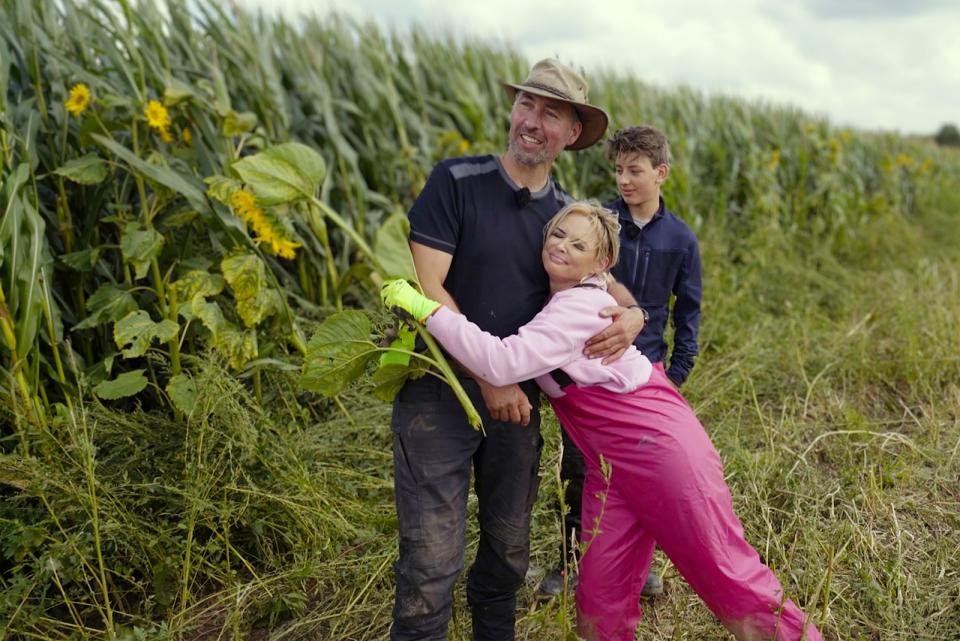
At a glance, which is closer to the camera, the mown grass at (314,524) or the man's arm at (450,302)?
the man's arm at (450,302)

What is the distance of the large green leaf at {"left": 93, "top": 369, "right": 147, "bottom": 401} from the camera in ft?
8.30

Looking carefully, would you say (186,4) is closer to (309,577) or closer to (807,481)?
(309,577)

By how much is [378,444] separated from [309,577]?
0.85m

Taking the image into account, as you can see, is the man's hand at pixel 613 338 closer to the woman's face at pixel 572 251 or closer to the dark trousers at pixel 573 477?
the woman's face at pixel 572 251

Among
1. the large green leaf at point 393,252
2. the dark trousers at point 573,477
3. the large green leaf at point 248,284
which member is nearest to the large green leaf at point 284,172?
the large green leaf at point 248,284

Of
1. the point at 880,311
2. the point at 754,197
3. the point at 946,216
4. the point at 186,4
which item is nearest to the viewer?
the point at 186,4

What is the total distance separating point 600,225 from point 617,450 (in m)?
0.55

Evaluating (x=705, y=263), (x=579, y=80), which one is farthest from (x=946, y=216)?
(x=579, y=80)

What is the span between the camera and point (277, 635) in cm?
229

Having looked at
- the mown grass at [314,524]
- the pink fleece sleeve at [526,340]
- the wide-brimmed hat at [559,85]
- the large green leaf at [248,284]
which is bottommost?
the mown grass at [314,524]

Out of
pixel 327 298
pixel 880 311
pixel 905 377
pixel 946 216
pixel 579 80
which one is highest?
pixel 579 80

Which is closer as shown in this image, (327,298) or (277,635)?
(277,635)

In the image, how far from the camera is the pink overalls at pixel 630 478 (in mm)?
1745

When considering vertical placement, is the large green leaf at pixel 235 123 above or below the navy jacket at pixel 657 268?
above
